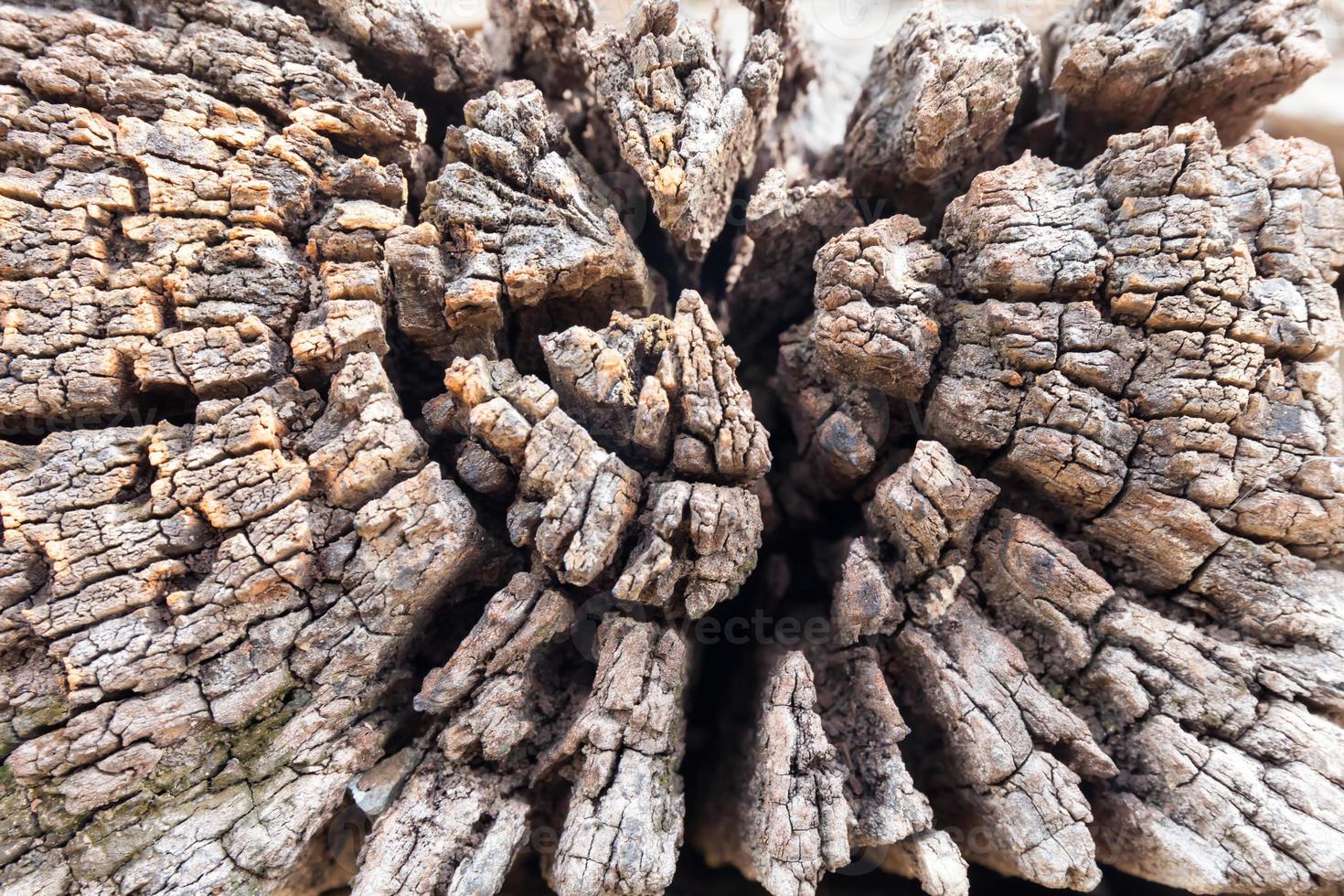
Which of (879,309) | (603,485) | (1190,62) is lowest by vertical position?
(603,485)

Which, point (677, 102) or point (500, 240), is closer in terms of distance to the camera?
point (500, 240)

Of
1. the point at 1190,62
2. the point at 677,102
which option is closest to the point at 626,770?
the point at 677,102

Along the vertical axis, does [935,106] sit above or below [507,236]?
above

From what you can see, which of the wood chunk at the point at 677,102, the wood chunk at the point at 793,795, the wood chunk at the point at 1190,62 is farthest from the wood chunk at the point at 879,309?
the wood chunk at the point at 793,795

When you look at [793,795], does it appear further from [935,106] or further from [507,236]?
[935,106]

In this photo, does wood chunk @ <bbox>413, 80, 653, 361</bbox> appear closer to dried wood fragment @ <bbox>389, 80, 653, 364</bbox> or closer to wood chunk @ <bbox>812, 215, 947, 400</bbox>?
dried wood fragment @ <bbox>389, 80, 653, 364</bbox>

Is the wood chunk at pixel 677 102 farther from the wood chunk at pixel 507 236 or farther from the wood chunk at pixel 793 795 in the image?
the wood chunk at pixel 793 795

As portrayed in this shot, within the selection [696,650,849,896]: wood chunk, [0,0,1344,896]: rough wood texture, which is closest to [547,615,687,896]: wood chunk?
[0,0,1344,896]: rough wood texture

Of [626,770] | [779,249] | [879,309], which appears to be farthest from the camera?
[779,249]

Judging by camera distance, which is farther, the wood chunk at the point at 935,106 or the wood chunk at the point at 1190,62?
→ the wood chunk at the point at 935,106
